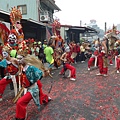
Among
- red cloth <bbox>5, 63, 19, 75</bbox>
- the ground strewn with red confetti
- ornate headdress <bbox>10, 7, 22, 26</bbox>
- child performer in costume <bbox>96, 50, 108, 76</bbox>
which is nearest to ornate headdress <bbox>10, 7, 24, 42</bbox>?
ornate headdress <bbox>10, 7, 22, 26</bbox>

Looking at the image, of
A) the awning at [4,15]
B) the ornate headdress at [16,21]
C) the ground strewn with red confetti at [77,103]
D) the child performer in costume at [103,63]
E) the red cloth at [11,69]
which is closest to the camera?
the ground strewn with red confetti at [77,103]

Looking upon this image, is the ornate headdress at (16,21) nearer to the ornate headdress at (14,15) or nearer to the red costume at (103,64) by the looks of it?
the ornate headdress at (14,15)

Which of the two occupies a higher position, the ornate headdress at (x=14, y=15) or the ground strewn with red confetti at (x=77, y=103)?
the ornate headdress at (x=14, y=15)

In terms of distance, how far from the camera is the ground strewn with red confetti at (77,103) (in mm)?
4129

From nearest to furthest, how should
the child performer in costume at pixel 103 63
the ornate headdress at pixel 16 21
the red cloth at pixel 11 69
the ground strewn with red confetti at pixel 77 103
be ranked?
the ground strewn with red confetti at pixel 77 103
the red cloth at pixel 11 69
the ornate headdress at pixel 16 21
the child performer in costume at pixel 103 63

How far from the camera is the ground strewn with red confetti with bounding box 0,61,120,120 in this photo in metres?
4.13

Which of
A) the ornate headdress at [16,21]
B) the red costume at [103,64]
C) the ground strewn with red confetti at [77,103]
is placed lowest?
the ground strewn with red confetti at [77,103]

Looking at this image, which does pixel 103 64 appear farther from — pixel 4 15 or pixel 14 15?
pixel 4 15

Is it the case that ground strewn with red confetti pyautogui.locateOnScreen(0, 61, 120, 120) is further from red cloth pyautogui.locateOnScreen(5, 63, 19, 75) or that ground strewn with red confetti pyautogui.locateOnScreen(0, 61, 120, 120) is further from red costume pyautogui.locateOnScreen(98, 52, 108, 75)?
red costume pyautogui.locateOnScreen(98, 52, 108, 75)

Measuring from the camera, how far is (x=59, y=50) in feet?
34.4

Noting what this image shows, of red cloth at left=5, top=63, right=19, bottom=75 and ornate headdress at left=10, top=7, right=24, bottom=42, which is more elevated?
ornate headdress at left=10, top=7, right=24, bottom=42

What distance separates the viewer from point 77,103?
15.9 ft

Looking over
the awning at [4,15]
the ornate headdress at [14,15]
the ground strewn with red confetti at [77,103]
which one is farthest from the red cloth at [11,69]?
the awning at [4,15]

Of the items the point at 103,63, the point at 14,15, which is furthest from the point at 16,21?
the point at 103,63
